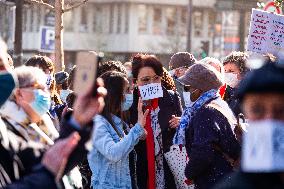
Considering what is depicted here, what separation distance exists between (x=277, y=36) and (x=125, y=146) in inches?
177

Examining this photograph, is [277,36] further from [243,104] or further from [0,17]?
[0,17]

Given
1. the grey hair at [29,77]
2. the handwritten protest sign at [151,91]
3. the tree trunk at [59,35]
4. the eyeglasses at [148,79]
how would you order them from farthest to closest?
the tree trunk at [59,35]
the eyeglasses at [148,79]
the handwritten protest sign at [151,91]
the grey hair at [29,77]

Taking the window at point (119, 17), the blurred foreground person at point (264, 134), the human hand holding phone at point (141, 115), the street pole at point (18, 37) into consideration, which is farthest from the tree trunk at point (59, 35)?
the window at point (119, 17)

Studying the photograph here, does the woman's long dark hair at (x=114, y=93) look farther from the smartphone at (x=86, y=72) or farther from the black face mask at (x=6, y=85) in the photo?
the smartphone at (x=86, y=72)

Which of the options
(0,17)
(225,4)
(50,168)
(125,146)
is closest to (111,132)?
(125,146)

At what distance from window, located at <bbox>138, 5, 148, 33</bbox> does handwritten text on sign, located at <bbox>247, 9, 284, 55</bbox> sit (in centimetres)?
5426

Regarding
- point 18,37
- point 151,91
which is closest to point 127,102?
point 151,91

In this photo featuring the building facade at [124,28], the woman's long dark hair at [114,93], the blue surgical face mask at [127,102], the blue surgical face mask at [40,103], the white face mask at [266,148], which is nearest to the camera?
the white face mask at [266,148]

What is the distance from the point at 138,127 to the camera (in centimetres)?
664

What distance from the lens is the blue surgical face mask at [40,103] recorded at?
4.52 metres

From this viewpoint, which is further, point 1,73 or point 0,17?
point 0,17

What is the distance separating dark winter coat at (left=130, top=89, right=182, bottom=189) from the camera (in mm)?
7363

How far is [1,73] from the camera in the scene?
3.94 meters

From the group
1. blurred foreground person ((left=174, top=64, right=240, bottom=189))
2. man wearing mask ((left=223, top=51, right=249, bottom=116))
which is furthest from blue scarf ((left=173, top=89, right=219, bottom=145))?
man wearing mask ((left=223, top=51, right=249, bottom=116))
